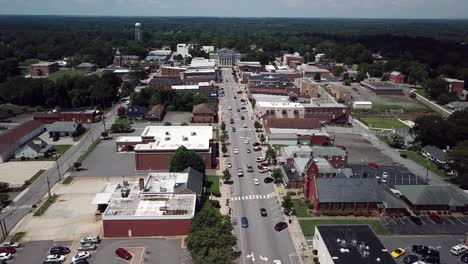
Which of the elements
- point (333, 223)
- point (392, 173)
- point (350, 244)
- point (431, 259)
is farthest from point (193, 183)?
point (392, 173)

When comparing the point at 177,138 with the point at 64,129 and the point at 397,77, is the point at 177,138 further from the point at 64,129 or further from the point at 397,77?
the point at 397,77

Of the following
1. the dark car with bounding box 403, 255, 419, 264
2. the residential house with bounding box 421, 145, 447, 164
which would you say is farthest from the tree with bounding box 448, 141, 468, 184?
the dark car with bounding box 403, 255, 419, 264

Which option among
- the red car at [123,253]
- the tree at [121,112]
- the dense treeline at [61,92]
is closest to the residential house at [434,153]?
the red car at [123,253]

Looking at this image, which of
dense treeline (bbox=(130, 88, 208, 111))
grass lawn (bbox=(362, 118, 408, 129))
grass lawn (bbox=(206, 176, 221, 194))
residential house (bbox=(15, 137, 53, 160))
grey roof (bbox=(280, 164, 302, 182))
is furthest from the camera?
dense treeline (bbox=(130, 88, 208, 111))

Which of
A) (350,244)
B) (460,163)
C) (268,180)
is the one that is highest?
(460,163)

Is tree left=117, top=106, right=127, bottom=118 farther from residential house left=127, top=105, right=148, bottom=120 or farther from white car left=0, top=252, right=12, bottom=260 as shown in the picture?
white car left=0, top=252, right=12, bottom=260

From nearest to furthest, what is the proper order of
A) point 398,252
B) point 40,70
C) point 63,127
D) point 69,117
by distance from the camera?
A: point 398,252
point 63,127
point 69,117
point 40,70
